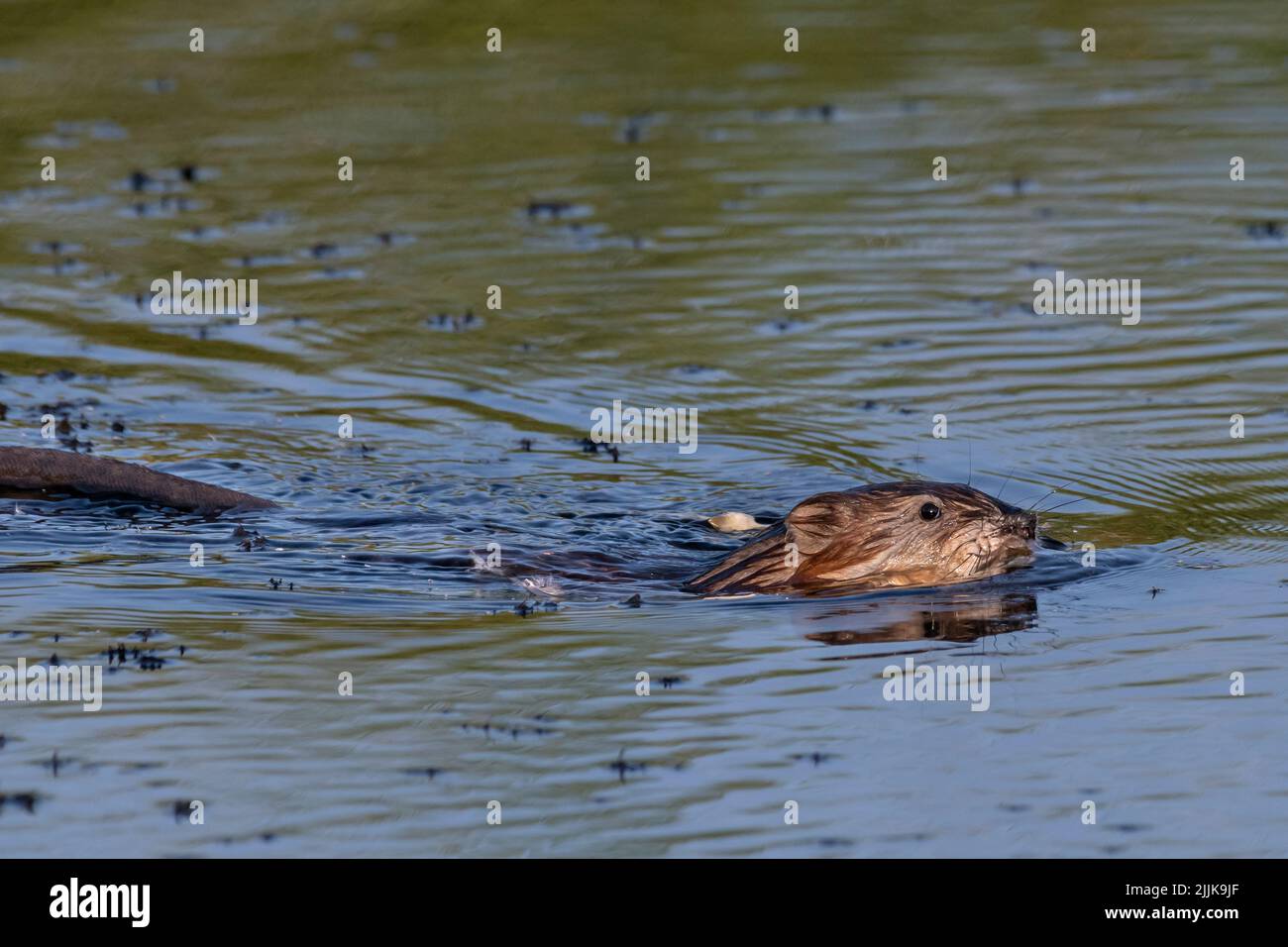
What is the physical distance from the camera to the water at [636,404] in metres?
7.43

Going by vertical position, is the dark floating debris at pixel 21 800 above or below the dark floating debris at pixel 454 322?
→ below

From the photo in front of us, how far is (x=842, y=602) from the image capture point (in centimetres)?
978

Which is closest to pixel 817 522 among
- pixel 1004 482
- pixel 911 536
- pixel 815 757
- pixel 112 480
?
A: pixel 911 536

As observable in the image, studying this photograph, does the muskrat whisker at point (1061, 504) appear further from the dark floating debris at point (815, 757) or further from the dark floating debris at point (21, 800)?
the dark floating debris at point (21, 800)

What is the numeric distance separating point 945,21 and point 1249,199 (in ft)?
18.2

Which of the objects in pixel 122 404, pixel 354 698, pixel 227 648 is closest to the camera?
pixel 354 698

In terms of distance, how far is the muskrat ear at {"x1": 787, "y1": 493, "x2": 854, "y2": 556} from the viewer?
10.0 m

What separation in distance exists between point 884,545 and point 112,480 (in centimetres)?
390

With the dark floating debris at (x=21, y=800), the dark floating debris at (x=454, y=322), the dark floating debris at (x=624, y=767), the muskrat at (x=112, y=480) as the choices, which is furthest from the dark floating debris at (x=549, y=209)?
the dark floating debris at (x=21, y=800)

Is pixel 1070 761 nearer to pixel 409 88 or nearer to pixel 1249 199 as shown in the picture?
pixel 1249 199

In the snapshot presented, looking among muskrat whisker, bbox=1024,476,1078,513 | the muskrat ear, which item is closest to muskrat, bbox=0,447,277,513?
the muskrat ear

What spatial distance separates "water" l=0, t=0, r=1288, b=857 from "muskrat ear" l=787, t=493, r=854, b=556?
0.47 m

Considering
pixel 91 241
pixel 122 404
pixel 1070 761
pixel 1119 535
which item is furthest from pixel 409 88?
pixel 1070 761

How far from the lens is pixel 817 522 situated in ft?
33.0
